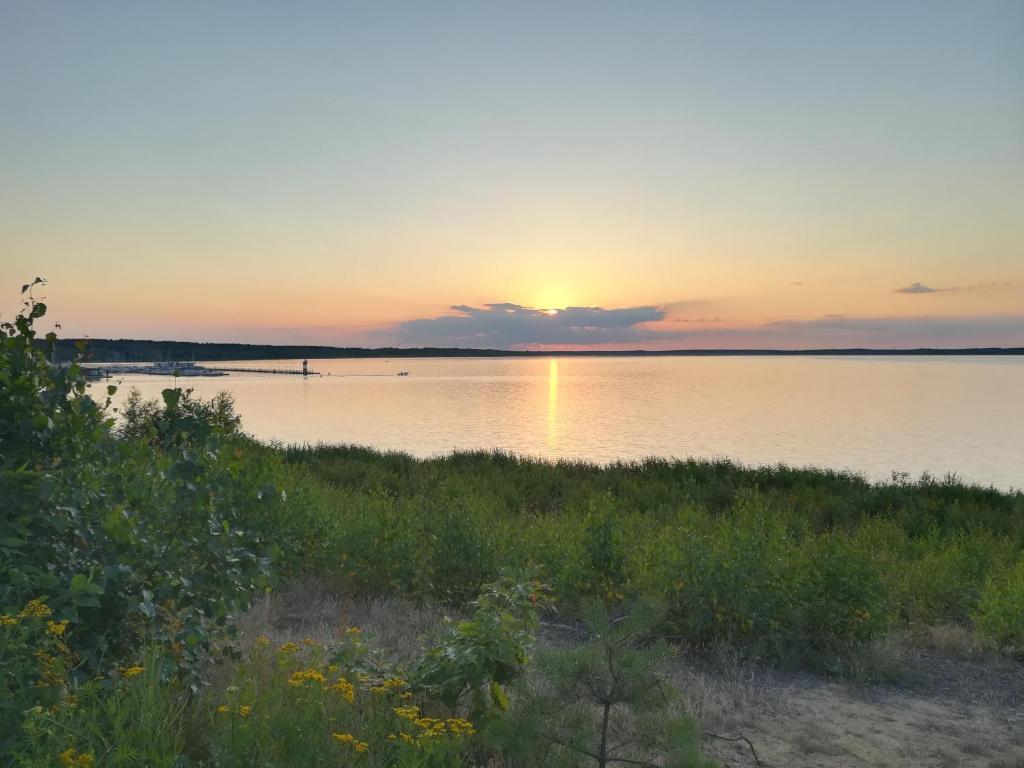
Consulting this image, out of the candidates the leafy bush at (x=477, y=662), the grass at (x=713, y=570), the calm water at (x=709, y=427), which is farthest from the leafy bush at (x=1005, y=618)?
the calm water at (x=709, y=427)

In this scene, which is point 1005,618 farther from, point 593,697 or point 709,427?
point 709,427

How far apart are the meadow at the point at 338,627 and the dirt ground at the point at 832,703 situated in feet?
1.06

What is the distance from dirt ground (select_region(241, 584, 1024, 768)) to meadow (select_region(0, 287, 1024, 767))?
32cm

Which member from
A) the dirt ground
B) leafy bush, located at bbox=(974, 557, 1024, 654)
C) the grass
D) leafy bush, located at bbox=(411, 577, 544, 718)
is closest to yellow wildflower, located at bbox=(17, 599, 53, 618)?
leafy bush, located at bbox=(411, 577, 544, 718)

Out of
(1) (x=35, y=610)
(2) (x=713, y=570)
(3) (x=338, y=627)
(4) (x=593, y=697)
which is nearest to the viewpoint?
(1) (x=35, y=610)

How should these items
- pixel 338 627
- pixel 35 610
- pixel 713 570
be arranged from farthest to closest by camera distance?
pixel 713 570, pixel 338 627, pixel 35 610

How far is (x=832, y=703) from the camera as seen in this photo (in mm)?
6043

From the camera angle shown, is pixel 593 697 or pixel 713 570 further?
pixel 713 570

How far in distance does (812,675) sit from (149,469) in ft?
19.8

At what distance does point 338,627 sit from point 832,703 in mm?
4569

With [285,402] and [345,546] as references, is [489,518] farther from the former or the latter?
[285,402]

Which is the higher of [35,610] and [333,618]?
[35,610]

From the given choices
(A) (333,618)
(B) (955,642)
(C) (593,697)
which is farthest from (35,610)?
(B) (955,642)

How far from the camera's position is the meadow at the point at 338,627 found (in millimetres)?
3664
